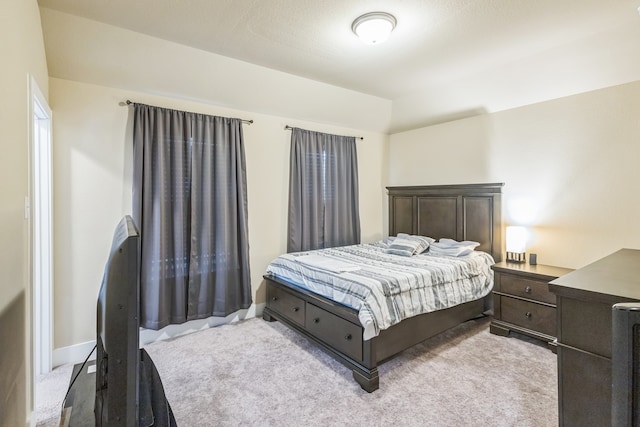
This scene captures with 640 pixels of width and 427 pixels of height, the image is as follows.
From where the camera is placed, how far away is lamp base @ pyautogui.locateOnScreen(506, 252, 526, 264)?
335cm

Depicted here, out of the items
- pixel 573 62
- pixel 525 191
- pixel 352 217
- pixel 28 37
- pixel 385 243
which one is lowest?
pixel 385 243

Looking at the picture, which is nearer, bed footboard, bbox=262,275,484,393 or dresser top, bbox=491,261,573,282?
bed footboard, bbox=262,275,484,393

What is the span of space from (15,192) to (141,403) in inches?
49.7

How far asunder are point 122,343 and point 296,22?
8.14 feet

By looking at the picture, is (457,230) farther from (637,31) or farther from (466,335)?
(637,31)

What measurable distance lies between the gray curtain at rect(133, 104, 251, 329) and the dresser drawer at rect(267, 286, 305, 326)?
30 centimetres

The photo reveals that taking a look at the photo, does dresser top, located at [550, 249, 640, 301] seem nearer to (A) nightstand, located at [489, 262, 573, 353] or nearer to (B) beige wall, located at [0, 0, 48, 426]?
(A) nightstand, located at [489, 262, 573, 353]

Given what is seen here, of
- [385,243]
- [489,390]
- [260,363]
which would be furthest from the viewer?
[385,243]

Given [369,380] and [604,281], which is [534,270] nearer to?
[604,281]

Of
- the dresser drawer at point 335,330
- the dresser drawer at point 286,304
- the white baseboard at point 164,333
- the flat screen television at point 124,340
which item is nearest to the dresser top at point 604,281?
the dresser drawer at point 335,330

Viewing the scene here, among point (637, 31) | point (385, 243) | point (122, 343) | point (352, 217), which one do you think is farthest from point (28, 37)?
point (637, 31)

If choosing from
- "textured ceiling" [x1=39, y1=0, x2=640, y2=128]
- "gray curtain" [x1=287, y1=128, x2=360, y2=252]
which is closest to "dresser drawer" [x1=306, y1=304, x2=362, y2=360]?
"gray curtain" [x1=287, y1=128, x2=360, y2=252]

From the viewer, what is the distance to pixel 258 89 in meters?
3.45

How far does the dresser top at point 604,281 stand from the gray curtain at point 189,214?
2912 mm
